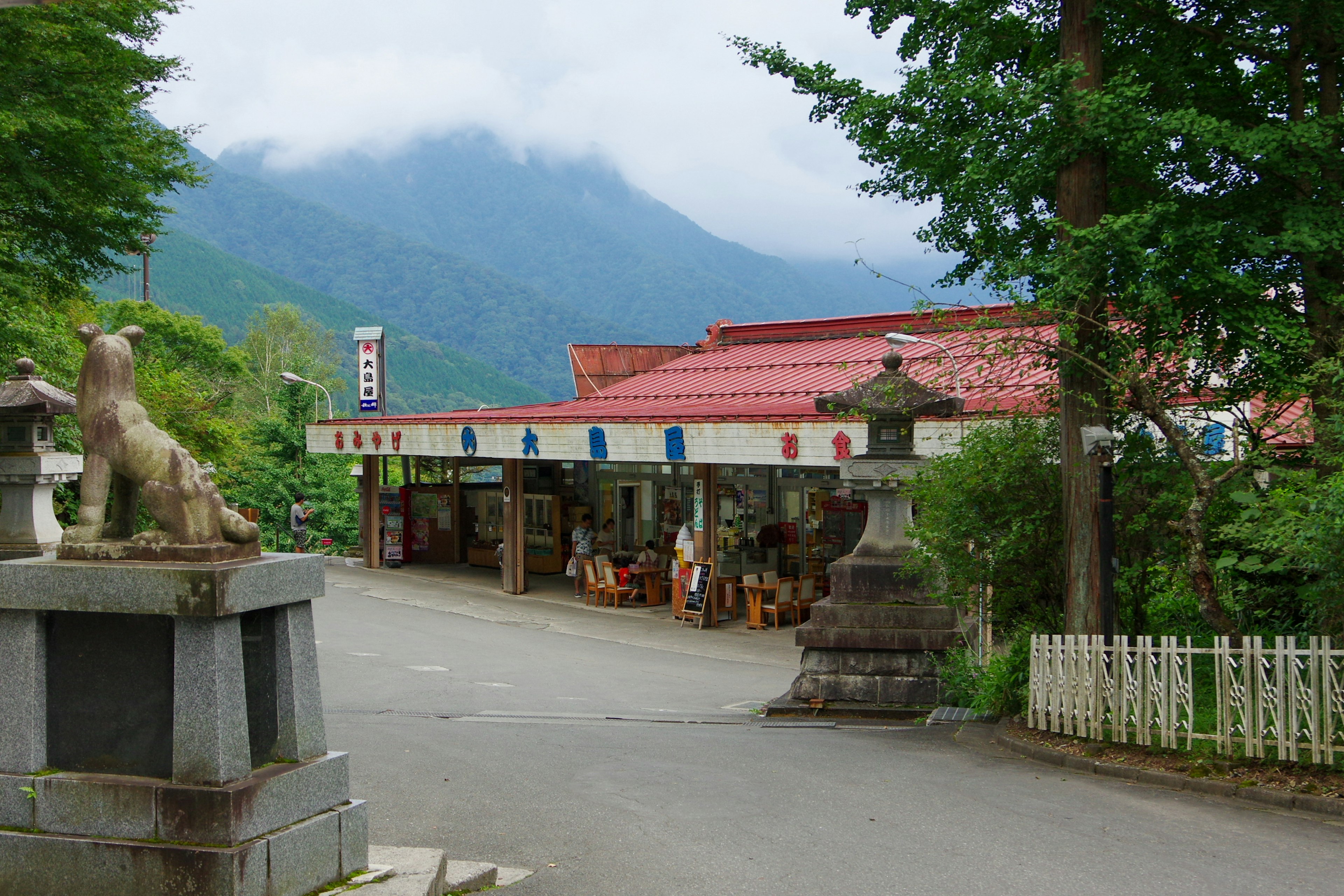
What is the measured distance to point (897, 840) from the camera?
604 centimetres

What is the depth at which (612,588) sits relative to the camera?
68.9 feet

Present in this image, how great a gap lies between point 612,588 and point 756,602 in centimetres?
344

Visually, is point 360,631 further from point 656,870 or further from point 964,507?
point 656,870

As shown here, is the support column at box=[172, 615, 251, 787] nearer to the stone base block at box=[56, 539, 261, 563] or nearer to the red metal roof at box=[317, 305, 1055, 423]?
the stone base block at box=[56, 539, 261, 563]

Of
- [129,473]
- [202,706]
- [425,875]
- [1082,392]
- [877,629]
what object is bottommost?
[425,875]

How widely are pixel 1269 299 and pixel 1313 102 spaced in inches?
77.1

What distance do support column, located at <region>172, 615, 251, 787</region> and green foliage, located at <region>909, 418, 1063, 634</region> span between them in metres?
6.68

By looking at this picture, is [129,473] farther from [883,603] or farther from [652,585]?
[652,585]

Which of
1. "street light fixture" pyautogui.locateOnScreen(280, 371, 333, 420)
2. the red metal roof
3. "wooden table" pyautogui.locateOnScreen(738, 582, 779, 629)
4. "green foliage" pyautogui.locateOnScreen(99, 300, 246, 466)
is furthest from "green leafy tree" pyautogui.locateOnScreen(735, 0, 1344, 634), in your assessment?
"street light fixture" pyautogui.locateOnScreen(280, 371, 333, 420)

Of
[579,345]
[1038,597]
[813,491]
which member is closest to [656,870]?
[1038,597]

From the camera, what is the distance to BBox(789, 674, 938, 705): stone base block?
11.0 meters

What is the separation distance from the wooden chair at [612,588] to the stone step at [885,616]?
9842 mm

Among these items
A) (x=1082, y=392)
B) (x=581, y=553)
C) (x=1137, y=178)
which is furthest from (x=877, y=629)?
(x=581, y=553)

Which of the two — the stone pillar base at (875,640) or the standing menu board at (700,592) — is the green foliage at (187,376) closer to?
the stone pillar base at (875,640)
